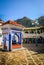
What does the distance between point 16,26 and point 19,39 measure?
2.69 meters

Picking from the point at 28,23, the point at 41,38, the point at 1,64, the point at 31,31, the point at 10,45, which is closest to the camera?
the point at 1,64

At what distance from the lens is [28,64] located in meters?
9.91

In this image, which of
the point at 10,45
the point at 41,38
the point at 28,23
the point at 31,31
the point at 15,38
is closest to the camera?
the point at 10,45

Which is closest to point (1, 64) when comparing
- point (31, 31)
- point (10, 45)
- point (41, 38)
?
point (10, 45)

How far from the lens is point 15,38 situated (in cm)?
2005

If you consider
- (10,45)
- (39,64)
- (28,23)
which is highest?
(28,23)

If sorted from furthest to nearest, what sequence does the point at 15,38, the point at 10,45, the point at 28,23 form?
the point at 28,23, the point at 15,38, the point at 10,45

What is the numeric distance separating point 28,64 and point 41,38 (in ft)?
103

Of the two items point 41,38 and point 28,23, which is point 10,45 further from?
point 28,23

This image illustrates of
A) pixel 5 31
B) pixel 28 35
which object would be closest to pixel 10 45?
pixel 5 31

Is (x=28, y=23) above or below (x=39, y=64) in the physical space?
above

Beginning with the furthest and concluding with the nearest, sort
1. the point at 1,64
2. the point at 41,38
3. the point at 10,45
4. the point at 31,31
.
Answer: the point at 31,31 < the point at 41,38 < the point at 10,45 < the point at 1,64

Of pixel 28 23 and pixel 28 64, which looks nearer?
pixel 28 64

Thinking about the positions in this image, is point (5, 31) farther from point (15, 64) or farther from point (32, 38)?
point (32, 38)
